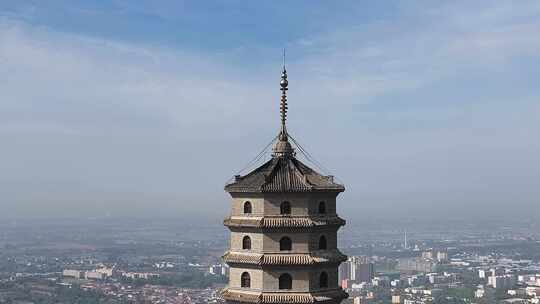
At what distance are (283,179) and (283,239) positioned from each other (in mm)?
1067

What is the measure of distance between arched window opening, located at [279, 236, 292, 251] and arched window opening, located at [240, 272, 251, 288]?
2.77 feet

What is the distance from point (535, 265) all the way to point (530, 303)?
83472 millimetres

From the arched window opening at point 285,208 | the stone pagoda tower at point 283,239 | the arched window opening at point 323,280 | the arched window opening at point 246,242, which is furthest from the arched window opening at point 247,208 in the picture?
the arched window opening at point 323,280

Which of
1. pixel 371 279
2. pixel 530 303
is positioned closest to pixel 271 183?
pixel 530 303

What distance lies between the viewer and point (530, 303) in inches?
4254

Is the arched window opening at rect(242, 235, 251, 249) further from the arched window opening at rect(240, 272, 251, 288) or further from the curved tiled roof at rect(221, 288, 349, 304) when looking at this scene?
the curved tiled roof at rect(221, 288, 349, 304)

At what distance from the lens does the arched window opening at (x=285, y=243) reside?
14.8 meters

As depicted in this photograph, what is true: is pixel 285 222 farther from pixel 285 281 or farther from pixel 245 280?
pixel 245 280

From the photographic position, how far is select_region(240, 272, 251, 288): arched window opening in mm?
15070

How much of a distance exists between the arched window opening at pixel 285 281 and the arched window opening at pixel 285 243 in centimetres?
47

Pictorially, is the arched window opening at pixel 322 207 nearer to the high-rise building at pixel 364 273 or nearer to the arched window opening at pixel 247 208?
the arched window opening at pixel 247 208

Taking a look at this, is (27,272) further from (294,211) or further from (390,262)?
(294,211)

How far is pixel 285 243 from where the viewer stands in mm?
14867

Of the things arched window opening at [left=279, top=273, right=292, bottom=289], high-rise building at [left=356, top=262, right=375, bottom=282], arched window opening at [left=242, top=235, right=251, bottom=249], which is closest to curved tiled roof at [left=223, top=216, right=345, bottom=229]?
arched window opening at [left=242, top=235, right=251, bottom=249]
